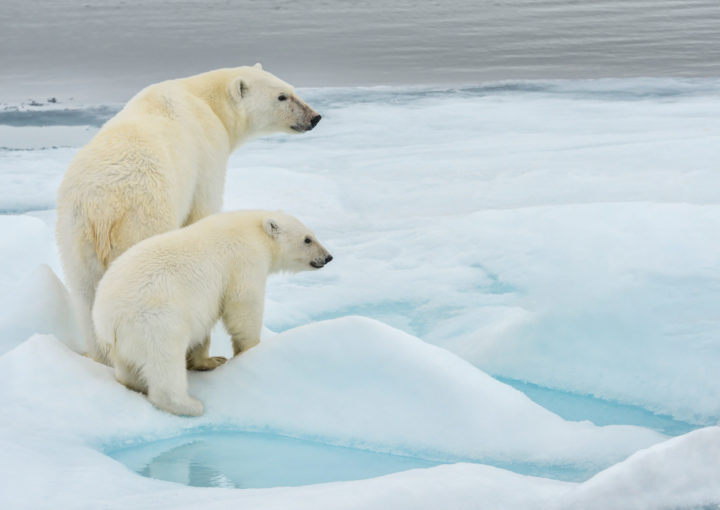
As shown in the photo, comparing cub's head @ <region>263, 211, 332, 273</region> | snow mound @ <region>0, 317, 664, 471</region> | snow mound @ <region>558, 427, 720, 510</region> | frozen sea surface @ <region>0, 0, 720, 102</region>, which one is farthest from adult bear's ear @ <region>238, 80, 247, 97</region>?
frozen sea surface @ <region>0, 0, 720, 102</region>

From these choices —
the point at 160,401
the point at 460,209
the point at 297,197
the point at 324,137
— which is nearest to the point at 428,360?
the point at 160,401

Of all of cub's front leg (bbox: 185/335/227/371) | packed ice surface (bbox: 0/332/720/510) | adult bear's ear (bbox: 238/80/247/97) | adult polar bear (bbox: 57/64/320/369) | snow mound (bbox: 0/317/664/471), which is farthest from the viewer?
adult bear's ear (bbox: 238/80/247/97)

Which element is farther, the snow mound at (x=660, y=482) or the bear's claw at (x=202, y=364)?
the bear's claw at (x=202, y=364)

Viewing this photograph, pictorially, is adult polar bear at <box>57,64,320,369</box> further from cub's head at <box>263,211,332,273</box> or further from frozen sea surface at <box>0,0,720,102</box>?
frozen sea surface at <box>0,0,720,102</box>

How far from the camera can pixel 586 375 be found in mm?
3301

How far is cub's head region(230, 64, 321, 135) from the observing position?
3.57m

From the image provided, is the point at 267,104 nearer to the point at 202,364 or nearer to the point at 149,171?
the point at 149,171

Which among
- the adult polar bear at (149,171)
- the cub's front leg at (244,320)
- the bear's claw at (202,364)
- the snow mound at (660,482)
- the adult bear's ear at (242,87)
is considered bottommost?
the bear's claw at (202,364)

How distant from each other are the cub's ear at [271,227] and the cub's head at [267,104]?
0.71m

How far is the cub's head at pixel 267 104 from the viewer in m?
3.57

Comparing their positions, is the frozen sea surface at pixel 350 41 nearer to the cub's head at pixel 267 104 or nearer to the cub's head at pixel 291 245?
the cub's head at pixel 267 104

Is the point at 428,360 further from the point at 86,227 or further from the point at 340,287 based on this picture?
the point at 340,287

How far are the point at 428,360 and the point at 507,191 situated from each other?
3158 mm

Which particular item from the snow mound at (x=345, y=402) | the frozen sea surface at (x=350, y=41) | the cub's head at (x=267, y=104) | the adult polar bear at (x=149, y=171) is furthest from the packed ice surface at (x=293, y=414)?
the frozen sea surface at (x=350, y=41)
